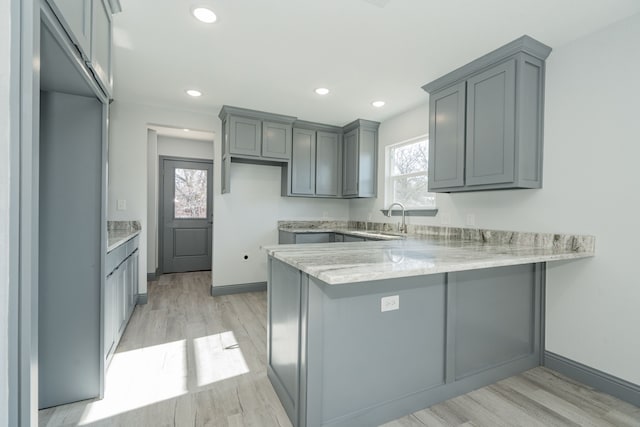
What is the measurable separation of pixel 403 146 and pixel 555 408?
3000 millimetres

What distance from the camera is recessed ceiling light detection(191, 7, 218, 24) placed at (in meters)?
1.92

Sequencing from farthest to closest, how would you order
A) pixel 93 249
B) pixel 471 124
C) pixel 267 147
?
pixel 267 147
pixel 471 124
pixel 93 249

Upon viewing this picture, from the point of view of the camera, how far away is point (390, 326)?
67.2 inches

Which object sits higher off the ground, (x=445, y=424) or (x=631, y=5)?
(x=631, y=5)

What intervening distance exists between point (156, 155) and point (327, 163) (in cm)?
292

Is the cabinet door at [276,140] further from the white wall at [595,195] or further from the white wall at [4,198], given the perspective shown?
the white wall at [4,198]

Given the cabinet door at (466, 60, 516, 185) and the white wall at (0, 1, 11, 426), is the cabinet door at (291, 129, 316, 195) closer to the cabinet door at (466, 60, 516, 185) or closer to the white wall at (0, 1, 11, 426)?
the cabinet door at (466, 60, 516, 185)

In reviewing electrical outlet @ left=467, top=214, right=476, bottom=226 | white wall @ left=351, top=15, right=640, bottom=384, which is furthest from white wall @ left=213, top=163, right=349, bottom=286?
white wall @ left=351, top=15, right=640, bottom=384

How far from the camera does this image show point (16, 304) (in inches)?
33.7

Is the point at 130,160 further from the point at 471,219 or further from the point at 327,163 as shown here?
the point at 471,219

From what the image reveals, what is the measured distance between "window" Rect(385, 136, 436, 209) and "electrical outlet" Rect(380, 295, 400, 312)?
2013 millimetres

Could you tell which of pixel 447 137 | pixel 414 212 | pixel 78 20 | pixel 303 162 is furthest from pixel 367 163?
pixel 78 20

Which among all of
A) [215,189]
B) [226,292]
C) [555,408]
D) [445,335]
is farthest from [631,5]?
[226,292]

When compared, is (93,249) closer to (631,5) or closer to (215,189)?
(215,189)
